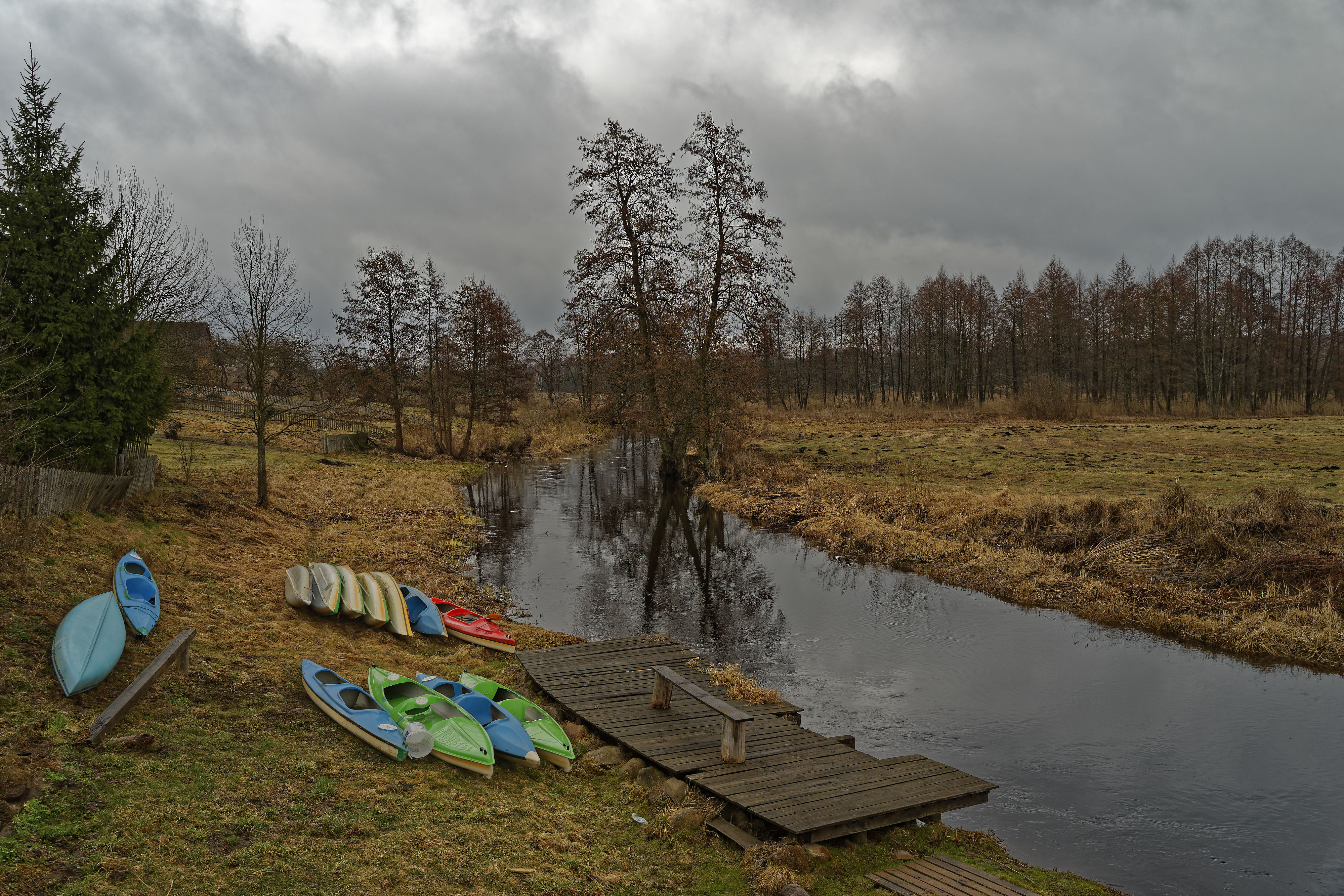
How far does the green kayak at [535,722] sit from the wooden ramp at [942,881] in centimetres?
289

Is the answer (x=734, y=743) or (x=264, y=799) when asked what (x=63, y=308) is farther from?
(x=734, y=743)

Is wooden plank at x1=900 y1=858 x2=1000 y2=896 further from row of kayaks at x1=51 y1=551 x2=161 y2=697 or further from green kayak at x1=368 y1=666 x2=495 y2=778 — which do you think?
row of kayaks at x1=51 y1=551 x2=161 y2=697

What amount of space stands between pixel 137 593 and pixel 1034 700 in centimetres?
1073

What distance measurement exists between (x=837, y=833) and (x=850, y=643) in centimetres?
644

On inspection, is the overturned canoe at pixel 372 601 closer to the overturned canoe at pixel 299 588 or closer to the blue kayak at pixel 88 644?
the overturned canoe at pixel 299 588

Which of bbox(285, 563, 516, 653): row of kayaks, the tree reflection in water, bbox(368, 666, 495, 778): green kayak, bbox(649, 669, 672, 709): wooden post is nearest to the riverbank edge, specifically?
the tree reflection in water

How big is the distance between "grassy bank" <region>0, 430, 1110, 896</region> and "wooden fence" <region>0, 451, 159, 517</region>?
0.36 meters

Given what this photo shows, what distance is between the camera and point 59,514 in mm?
10047

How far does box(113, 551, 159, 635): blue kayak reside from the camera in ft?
25.9

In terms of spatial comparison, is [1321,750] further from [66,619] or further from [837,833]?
[66,619]

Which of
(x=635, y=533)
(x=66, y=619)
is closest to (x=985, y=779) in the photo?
(x=66, y=619)

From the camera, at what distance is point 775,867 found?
5.41m

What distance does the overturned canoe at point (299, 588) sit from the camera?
10609 millimetres

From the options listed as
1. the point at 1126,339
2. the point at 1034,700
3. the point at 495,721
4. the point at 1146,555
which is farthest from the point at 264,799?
the point at 1126,339
